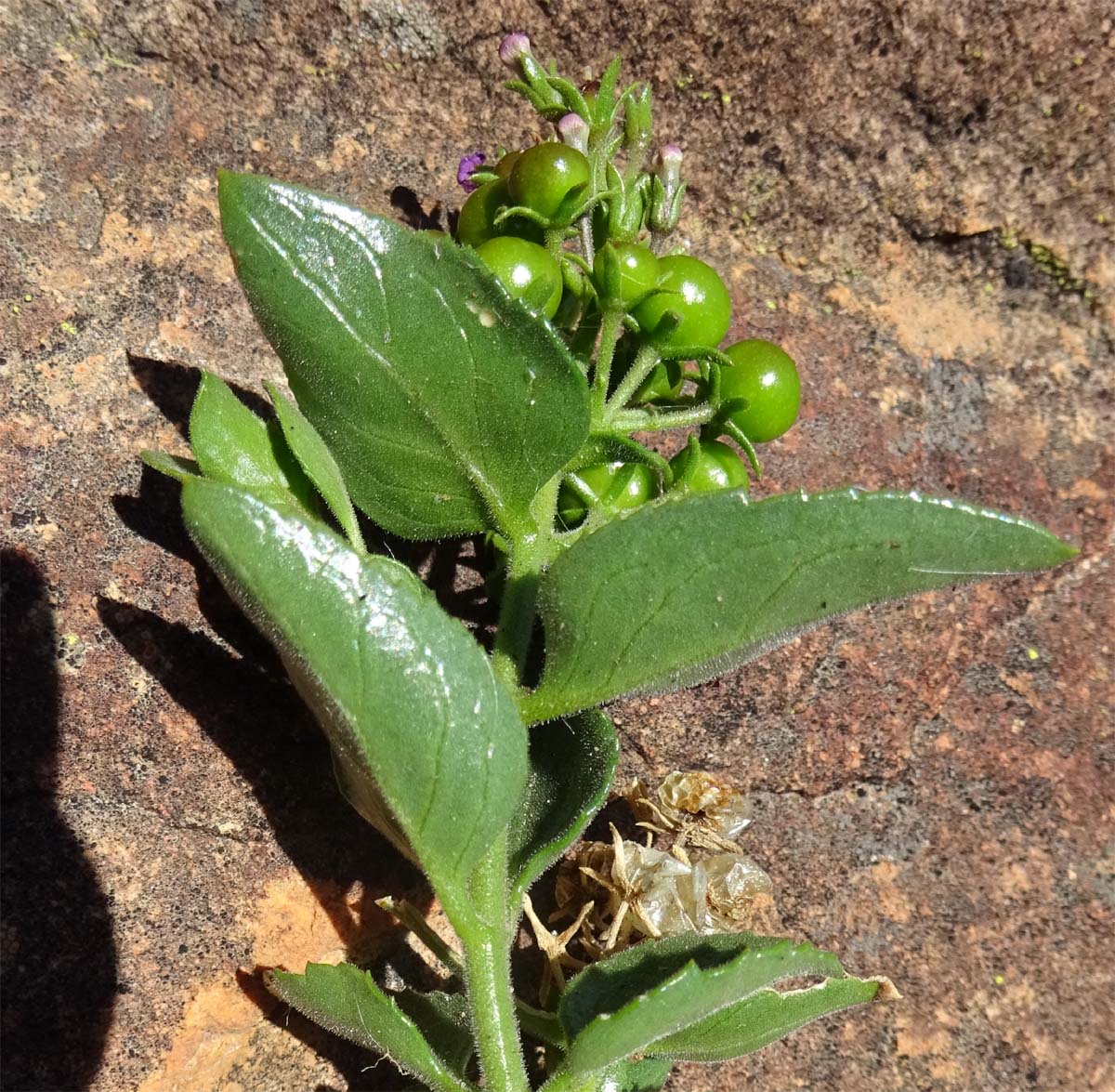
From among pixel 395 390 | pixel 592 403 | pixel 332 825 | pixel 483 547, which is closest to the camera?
pixel 395 390

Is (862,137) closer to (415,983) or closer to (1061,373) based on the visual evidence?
(1061,373)

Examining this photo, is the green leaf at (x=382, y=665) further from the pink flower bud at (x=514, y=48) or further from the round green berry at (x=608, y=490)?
the pink flower bud at (x=514, y=48)

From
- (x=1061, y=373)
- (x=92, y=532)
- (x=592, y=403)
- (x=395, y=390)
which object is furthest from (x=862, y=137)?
(x=92, y=532)

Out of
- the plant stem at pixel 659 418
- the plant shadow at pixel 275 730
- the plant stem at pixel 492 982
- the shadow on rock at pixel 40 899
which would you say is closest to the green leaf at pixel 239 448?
the plant shadow at pixel 275 730

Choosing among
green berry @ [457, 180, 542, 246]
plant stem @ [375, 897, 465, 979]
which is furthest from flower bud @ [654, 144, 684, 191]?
plant stem @ [375, 897, 465, 979]

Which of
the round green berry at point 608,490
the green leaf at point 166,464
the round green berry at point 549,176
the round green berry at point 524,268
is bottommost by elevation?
the green leaf at point 166,464

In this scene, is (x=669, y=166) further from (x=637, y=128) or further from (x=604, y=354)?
(x=604, y=354)

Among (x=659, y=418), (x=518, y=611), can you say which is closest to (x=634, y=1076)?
(x=518, y=611)
